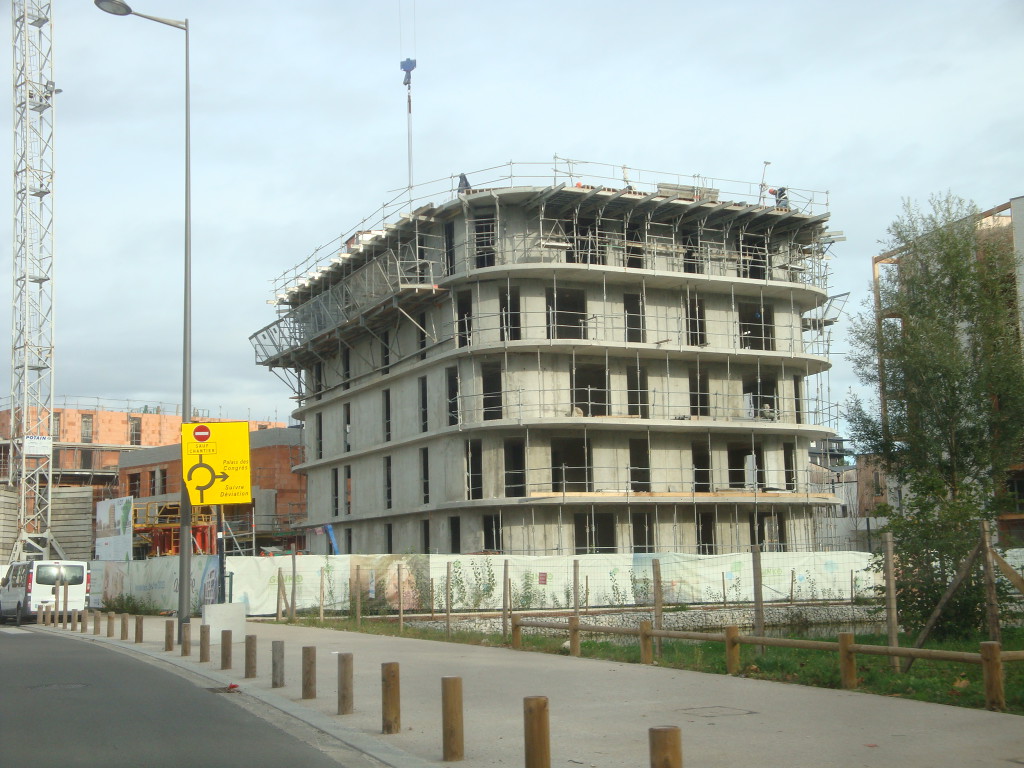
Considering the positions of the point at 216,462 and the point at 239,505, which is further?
the point at 239,505

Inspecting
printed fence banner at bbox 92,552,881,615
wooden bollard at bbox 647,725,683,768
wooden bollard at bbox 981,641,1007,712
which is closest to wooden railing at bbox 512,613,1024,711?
wooden bollard at bbox 981,641,1007,712

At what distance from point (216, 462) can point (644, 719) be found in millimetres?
10897

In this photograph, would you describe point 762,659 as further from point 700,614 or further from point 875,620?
point 700,614

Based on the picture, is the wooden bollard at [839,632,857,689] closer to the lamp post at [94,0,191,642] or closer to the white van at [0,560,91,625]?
the lamp post at [94,0,191,642]

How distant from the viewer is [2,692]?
44.1 feet

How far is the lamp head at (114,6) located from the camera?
1884 centimetres

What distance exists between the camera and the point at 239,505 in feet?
225

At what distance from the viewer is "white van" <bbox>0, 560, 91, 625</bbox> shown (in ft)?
112

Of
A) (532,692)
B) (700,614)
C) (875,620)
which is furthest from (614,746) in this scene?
(700,614)

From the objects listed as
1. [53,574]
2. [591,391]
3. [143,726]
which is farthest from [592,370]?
[143,726]

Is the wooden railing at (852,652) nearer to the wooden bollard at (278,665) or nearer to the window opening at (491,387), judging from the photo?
the wooden bollard at (278,665)

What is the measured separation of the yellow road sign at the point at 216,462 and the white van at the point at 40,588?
17982mm

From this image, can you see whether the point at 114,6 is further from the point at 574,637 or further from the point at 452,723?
the point at 452,723

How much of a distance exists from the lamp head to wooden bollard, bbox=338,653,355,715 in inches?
527
